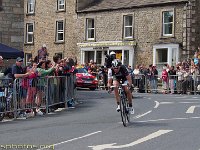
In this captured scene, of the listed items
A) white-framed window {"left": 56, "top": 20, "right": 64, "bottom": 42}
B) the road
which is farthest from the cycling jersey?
white-framed window {"left": 56, "top": 20, "right": 64, "bottom": 42}

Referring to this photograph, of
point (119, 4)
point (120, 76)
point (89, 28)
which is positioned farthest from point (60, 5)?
point (120, 76)

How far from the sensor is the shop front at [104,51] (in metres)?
43.9

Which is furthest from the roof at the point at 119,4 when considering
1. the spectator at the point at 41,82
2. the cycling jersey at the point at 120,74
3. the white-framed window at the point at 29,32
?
the cycling jersey at the point at 120,74

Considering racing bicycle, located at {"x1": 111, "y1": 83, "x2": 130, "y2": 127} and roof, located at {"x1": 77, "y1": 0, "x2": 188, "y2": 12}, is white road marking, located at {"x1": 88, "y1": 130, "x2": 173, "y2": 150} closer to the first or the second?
racing bicycle, located at {"x1": 111, "y1": 83, "x2": 130, "y2": 127}

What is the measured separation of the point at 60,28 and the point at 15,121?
3341 cm

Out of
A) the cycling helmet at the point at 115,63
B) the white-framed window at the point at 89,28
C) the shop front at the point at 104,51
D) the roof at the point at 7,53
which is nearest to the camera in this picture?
the cycling helmet at the point at 115,63

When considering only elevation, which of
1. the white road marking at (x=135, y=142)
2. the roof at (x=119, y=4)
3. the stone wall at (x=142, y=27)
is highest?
the roof at (x=119, y=4)

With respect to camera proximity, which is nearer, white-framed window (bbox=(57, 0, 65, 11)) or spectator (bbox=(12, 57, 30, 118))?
spectator (bbox=(12, 57, 30, 118))

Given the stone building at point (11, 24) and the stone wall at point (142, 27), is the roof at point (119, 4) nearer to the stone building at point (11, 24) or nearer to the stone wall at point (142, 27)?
the stone wall at point (142, 27)

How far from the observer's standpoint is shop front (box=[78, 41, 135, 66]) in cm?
4389

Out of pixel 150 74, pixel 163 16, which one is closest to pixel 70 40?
pixel 163 16

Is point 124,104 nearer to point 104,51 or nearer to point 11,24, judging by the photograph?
point 11,24

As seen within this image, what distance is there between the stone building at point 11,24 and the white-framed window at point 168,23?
18.3m

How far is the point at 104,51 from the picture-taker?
45469mm
